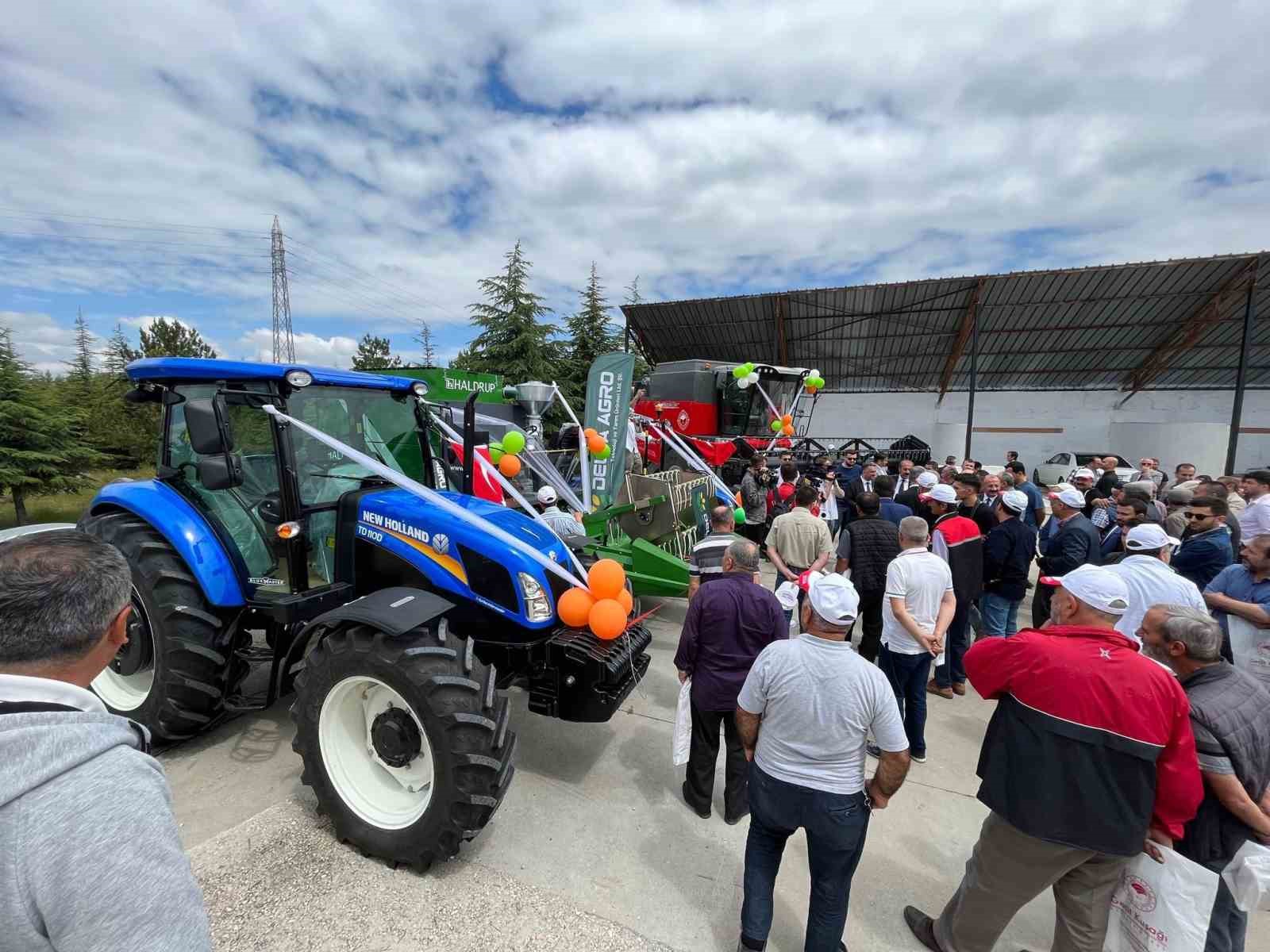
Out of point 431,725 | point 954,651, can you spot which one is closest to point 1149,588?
point 954,651

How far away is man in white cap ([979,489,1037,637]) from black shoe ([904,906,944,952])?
9.53 feet

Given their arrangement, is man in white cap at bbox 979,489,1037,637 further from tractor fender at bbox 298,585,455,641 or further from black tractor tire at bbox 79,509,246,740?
black tractor tire at bbox 79,509,246,740

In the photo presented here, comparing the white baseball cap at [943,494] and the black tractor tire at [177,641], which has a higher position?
the white baseball cap at [943,494]

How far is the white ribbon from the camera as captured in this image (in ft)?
9.50

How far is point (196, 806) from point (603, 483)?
437 cm

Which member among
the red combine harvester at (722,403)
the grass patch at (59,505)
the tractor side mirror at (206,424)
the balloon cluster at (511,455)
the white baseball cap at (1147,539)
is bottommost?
the grass patch at (59,505)

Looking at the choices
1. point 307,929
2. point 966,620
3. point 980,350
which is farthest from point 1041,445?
point 307,929

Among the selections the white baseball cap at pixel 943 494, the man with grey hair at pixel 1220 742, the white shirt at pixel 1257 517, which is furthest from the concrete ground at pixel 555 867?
the white shirt at pixel 1257 517

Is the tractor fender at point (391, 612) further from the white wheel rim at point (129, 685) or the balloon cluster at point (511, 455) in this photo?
the balloon cluster at point (511, 455)

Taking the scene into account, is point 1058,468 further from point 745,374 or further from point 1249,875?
point 1249,875

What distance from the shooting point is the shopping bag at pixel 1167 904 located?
1.75 meters

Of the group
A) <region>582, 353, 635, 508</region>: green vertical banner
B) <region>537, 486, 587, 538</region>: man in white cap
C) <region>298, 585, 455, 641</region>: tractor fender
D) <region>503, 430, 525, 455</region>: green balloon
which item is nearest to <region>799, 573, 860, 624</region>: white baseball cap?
<region>298, 585, 455, 641</region>: tractor fender

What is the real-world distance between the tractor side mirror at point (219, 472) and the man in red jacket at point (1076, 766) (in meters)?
3.43

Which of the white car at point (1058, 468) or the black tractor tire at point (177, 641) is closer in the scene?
the black tractor tire at point (177, 641)
